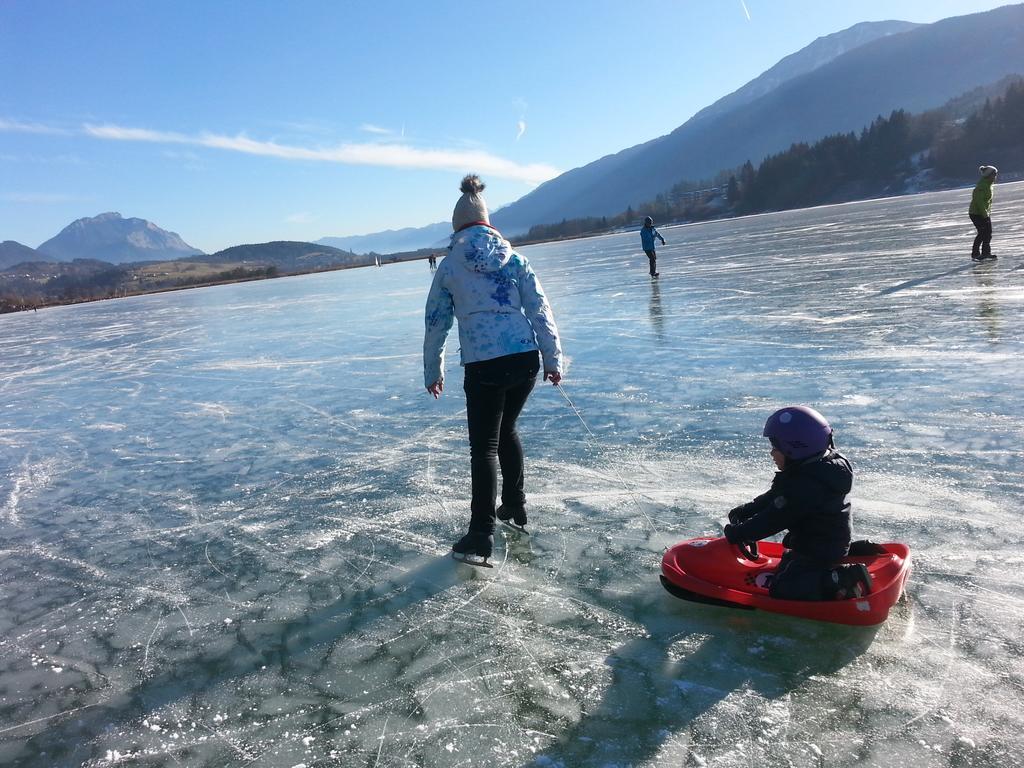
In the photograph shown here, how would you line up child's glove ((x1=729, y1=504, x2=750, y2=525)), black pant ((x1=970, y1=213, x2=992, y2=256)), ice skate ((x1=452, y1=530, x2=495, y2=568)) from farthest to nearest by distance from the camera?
1. black pant ((x1=970, y1=213, x2=992, y2=256))
2. ice skate ((x1=452, y1=530, x2=495, y2=568))
3. child's glove ((x1=729, y1=504, x2=750, y2=525))

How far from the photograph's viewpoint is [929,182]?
93.4 meters

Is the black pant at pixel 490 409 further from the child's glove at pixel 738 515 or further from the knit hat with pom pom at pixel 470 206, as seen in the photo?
the child's glove at pixel 738 515

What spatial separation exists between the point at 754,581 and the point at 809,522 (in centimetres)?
34

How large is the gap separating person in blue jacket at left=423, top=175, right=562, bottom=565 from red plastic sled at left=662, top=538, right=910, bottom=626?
0.96m

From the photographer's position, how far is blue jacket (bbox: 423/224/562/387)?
3062 millimetres

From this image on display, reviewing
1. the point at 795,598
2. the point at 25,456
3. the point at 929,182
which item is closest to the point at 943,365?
the point at 795,598

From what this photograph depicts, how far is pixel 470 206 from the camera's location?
10.4ft

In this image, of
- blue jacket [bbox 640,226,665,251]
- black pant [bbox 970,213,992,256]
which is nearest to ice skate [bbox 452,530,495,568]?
black pant [bbox 970,213,992,256]

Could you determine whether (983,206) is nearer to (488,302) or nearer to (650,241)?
(650,241)

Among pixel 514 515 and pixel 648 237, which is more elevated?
pixel 648 237

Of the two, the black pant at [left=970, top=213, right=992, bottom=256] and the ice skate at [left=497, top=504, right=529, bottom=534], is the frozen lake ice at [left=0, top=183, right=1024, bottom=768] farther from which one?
the black pant at [left=970, top=213, right=992, bottom=256]

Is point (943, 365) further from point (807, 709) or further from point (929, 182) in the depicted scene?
point (929, 182)

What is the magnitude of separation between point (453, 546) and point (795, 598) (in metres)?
1.68

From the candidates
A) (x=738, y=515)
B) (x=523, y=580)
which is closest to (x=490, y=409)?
(x=523, y=580)
